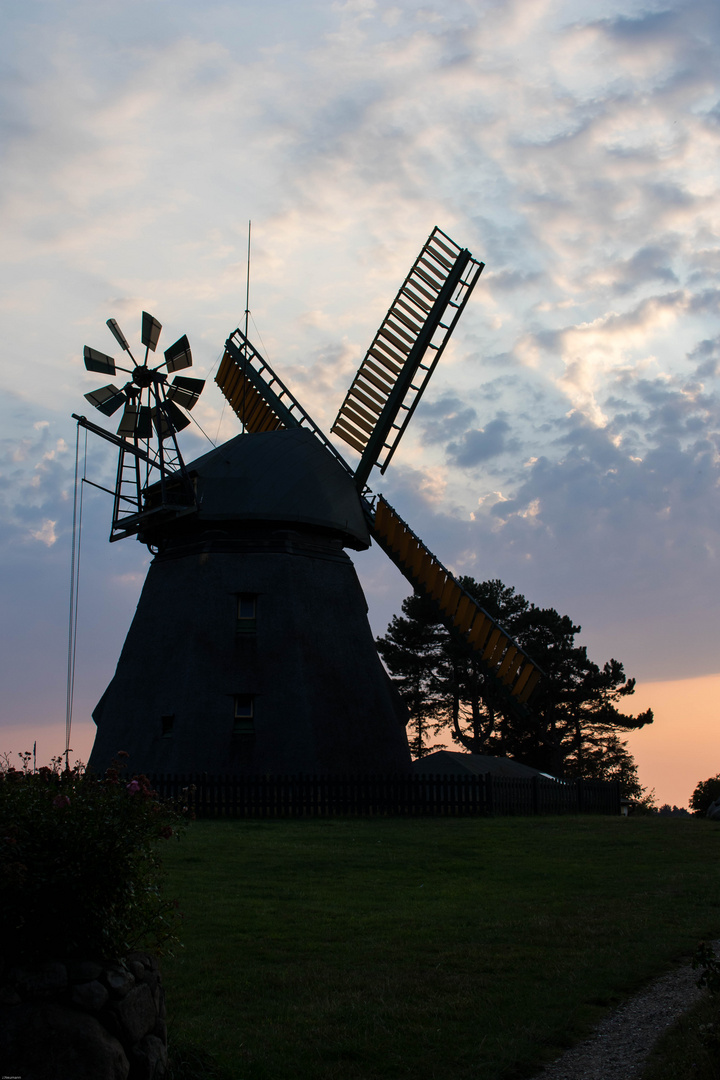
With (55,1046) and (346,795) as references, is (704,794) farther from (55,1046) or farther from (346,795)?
(55,1046)

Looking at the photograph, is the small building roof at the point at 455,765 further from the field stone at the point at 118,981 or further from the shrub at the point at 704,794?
the field stone at the point at 118,981

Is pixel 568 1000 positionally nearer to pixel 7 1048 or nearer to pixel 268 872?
pixel 7 1048

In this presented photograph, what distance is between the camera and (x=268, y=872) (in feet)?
46.8

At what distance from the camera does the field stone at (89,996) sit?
541cm

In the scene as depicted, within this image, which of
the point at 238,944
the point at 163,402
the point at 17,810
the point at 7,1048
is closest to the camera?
the point at 7,1048

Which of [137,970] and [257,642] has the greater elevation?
[257,642]

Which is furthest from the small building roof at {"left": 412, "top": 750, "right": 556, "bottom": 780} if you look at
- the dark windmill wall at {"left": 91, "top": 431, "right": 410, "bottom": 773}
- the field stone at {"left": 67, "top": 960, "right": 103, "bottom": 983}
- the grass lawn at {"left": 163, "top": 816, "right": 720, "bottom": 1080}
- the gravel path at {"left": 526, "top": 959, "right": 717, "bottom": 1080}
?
the field stone at {"left": 67, "top": 960, "right": 103, "bottom": 983}

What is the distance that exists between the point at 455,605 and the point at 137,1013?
20.8 metres

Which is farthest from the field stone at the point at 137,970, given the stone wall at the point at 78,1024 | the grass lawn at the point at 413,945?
the grass lawn at the point at 413,945

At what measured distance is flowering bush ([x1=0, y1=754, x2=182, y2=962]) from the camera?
555cm

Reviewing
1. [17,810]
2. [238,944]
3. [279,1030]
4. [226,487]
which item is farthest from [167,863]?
[226,487]

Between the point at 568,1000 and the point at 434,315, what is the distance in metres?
22.0

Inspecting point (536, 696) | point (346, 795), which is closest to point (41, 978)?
point (346, 795)

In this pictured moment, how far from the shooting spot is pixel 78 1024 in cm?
528
